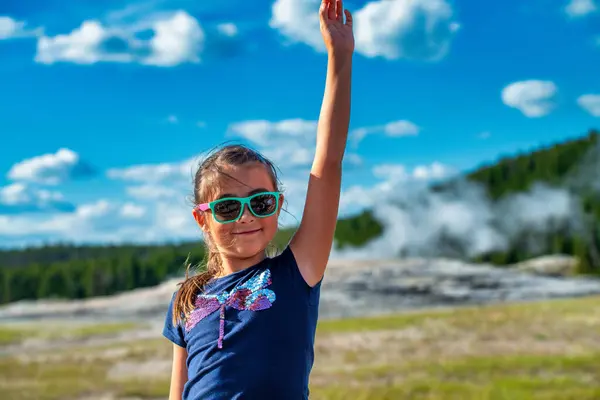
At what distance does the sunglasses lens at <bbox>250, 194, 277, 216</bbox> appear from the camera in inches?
86.0

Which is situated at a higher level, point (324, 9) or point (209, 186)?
point (324, 9)

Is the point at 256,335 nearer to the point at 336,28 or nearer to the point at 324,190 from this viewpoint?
the point at 324,190

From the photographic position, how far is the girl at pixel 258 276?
6.85 feet

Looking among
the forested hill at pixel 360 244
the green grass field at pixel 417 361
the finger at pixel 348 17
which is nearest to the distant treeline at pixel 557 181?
the forested hill at pixel 360 244

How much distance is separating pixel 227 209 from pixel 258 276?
9.5 inches

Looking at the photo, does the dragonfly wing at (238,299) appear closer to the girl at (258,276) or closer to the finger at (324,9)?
the girl at (258,276)

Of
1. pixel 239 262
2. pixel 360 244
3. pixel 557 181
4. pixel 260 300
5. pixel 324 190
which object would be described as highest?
pixel 557 181

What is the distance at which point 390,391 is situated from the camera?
9508mm

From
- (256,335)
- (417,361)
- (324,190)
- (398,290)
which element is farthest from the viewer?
(398,290)

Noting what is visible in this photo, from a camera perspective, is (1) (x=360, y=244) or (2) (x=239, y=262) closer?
(2) (x=239, y=262)

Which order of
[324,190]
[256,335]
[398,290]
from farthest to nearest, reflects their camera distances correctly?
[398,290] < [324,190] < [256,335]

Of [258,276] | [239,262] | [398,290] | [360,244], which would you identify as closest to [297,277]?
[258,276]

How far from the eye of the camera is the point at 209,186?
2285 millimetres

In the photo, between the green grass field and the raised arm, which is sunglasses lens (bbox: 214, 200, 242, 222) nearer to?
the raised arm
